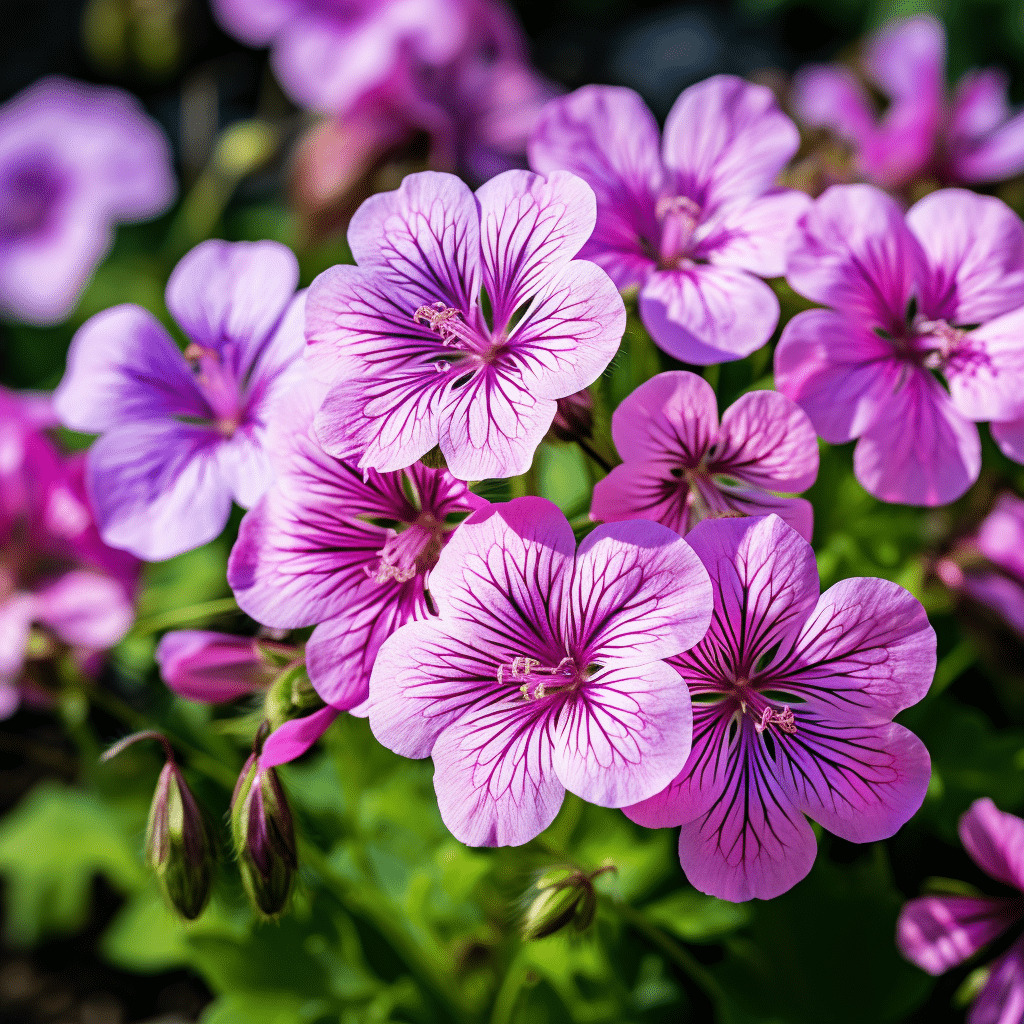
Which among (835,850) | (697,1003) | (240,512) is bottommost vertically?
(697,1003)

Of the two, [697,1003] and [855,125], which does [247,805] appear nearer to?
[697,1003]

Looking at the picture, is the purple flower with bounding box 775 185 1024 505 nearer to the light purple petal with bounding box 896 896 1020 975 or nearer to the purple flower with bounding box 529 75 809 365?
the purple flower with bounding box 529 75 809 365

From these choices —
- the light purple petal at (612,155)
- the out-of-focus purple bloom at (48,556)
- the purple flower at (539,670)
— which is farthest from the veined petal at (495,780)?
the out-of-focus purple bloom at (48,556)

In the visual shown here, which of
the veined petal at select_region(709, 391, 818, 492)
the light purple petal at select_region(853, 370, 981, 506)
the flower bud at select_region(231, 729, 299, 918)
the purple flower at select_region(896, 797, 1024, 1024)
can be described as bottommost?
the purple flower at select_region(896, 797, 1024, 1024)

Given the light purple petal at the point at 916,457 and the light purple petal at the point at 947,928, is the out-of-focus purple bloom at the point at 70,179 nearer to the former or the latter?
the light purple petal at the point at 916,457

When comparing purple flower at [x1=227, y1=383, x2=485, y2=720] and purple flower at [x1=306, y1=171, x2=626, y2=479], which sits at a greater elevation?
purple flower at [x1=306, y1=171, x2=626, y2=479]

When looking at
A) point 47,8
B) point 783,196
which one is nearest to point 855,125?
point 783,196

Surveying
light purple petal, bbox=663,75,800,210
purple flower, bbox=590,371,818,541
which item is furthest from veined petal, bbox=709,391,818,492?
light purple petal, bbox=663,75,800,210
